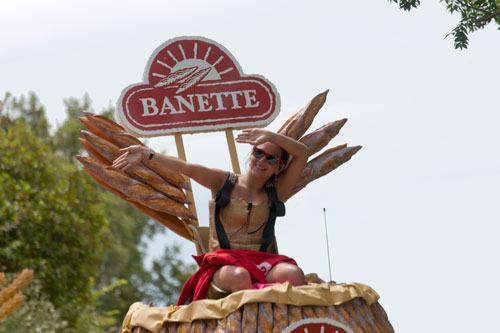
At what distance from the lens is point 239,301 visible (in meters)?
4.18

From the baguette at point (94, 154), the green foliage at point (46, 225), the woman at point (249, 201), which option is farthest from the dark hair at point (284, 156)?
the green foliage at point (46, 225)

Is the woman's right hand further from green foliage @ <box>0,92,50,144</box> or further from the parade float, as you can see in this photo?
green foliage @ <box>0,92,50,144</box>

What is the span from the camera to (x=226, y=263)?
4484 mm

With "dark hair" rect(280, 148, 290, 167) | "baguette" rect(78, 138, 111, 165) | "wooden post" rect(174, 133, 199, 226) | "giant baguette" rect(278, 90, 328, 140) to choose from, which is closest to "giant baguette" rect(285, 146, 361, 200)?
"giant baguette" rect(278, 90, 328, 140)

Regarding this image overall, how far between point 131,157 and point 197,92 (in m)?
0.89

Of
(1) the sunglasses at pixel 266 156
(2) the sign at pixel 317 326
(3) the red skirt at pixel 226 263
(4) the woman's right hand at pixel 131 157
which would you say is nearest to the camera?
(2) the sign at pixel 317 326

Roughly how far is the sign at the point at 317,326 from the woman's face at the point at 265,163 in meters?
1.04

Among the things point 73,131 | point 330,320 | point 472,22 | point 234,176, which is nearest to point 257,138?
point 234,176

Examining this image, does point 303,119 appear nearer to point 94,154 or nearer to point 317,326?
point 94,154

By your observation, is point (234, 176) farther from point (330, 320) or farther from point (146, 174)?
point (330, 320)

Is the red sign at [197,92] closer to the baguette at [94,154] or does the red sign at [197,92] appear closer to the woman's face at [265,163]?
the baguette at [94,154]

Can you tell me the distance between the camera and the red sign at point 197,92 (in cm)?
537

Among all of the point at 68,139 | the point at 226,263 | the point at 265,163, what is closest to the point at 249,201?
the point at 265,163

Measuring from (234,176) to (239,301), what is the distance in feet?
3.27
